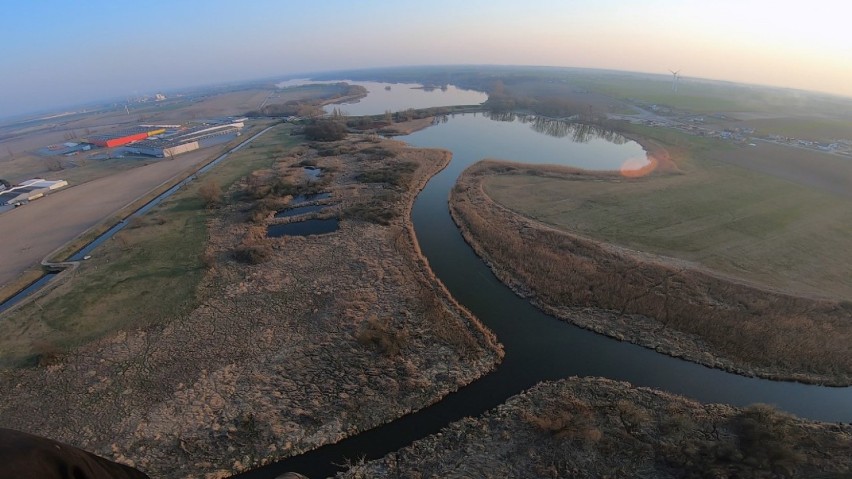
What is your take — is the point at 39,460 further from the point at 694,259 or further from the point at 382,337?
the point at 694,259

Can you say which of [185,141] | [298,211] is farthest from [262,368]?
[185,141]

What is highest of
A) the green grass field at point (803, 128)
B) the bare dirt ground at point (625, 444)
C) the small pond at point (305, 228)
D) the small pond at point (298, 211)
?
the green grass field at point (803, 128)

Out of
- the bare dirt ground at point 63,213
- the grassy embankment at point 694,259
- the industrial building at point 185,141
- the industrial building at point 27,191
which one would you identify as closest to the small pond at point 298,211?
the grassy embankment at point 694,259

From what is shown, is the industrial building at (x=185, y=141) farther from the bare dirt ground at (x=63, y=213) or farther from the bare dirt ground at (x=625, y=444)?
the bare dirt ground at (x=625, y=444)

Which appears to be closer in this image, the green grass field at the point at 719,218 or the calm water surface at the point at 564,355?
the calm water surface at the point at 564,355

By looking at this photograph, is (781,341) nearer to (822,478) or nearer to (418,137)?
(822,478)

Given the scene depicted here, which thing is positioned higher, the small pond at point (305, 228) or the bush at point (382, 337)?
the small pond at point (305, 228)

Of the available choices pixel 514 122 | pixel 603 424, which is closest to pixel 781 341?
pixel 603 424
